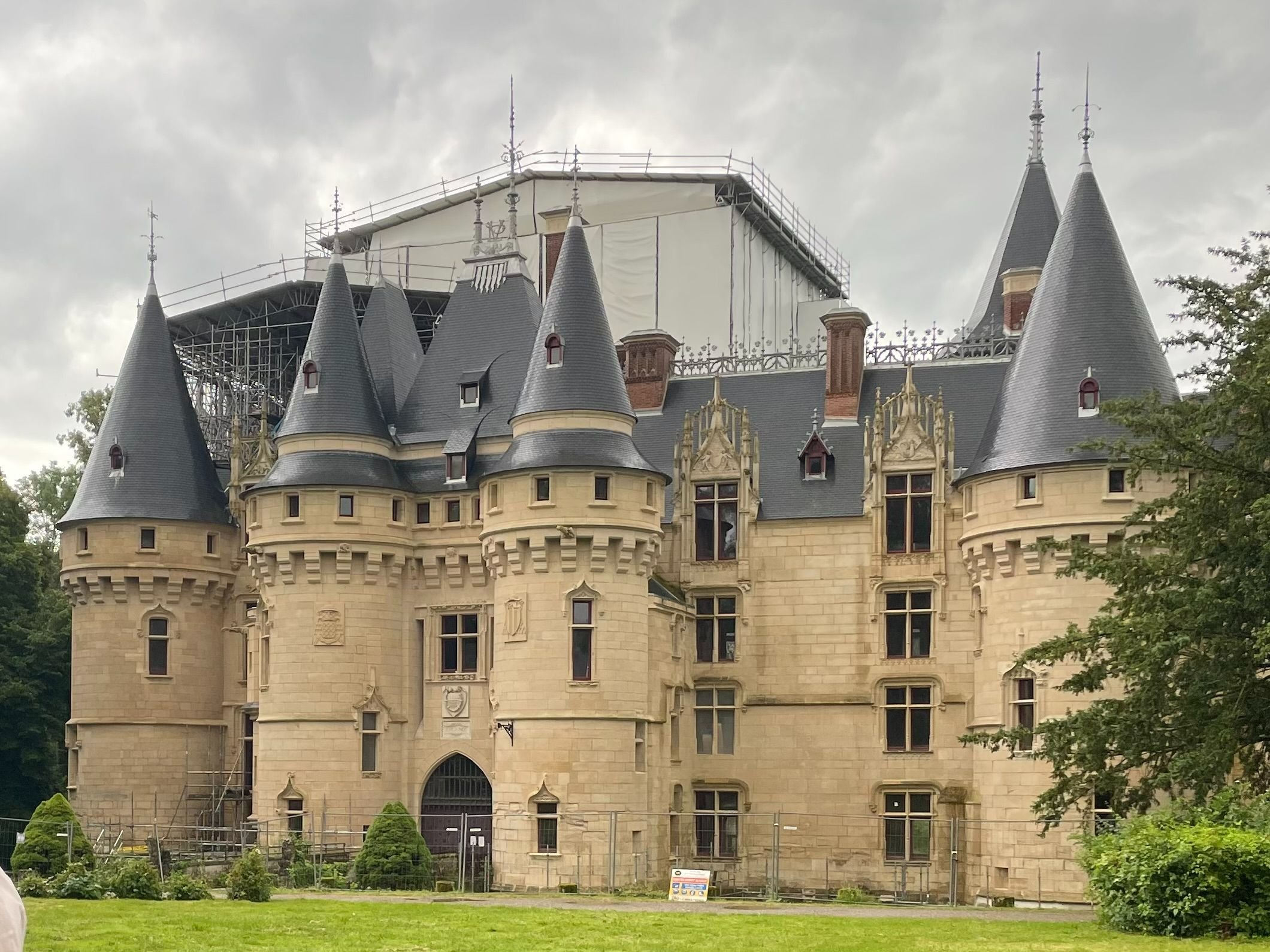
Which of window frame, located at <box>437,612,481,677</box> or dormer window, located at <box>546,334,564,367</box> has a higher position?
dormer window, located at <box>546,334,564,367</box>

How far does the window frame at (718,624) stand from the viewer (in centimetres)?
4300

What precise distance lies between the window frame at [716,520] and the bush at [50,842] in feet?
52.5

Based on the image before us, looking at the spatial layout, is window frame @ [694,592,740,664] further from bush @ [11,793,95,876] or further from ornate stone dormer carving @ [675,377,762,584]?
bush @ [11,793,95,876]

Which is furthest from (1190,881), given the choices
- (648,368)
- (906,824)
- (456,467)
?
(648,368)

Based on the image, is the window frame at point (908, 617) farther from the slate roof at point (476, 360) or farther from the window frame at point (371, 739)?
the window frame at point (371, 739)

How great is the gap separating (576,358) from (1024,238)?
62.8ft

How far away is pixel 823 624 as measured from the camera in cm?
4216

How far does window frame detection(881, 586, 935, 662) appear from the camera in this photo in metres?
41.5

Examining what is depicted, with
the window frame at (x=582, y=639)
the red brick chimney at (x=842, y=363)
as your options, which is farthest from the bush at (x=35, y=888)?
the red brick chimney at (x=842, y=363)

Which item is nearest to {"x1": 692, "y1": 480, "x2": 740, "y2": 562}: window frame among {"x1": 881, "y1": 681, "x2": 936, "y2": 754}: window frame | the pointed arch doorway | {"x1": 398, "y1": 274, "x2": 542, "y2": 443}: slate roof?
{"x1": 881, "y1": 681, "x2": 936, "y2": 754}: window frame

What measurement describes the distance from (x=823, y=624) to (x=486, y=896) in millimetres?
13929

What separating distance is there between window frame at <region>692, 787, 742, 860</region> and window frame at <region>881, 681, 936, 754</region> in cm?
401

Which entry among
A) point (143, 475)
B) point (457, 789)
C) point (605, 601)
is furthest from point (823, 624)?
point (143, 475)

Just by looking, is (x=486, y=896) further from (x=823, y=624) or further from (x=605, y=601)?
(x=823, y=624)
